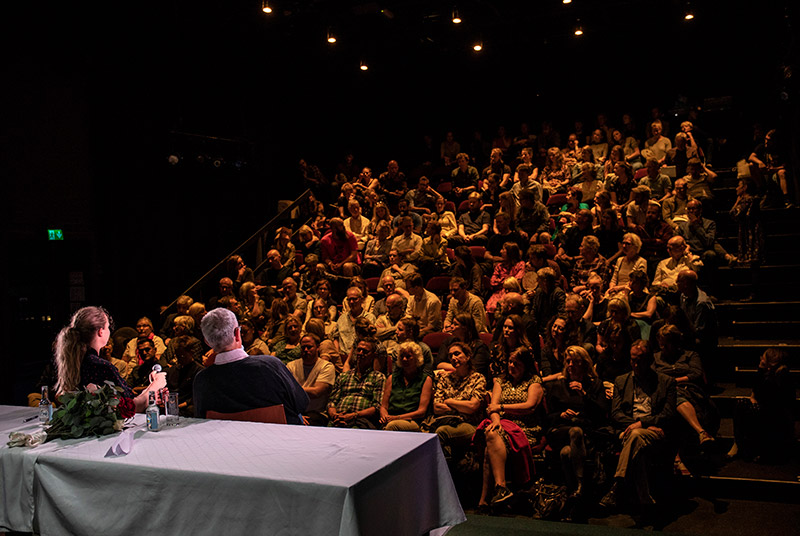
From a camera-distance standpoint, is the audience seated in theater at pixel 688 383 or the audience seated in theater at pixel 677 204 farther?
the audience seated in theater at pixel 677 204

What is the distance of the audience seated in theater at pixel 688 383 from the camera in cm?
416

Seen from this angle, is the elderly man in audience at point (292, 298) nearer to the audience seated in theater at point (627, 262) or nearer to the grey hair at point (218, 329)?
the audience seated in theater at point (627, 262)

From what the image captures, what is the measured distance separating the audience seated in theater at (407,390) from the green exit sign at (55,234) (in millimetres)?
5145

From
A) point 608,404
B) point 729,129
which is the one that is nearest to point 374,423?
point 608,404

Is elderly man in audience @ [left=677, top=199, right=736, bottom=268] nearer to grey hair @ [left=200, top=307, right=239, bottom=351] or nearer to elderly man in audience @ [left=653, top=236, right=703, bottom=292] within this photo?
elderly man in audience @ [left=653, top=236, right=703, bottom=292]

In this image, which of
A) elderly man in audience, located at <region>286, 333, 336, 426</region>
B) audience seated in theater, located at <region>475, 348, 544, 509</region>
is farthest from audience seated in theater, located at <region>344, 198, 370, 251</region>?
audience seated in theater, located at <region>475, 348, 544, 509</region>

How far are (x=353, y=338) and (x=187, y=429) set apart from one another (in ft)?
11.7

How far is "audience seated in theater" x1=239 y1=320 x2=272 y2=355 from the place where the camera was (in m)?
5.98

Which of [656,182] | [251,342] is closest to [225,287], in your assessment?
[251,342]

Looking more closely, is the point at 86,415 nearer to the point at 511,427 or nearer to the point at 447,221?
the point at 511,427

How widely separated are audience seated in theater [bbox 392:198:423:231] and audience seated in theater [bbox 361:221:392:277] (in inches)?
5.3

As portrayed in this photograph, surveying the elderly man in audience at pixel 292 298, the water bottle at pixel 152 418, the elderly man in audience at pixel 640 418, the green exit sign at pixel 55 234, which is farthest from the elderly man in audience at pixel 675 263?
the green exit sign at pixel 55 234

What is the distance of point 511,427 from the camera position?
421cm

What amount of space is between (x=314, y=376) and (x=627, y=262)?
3.12m
